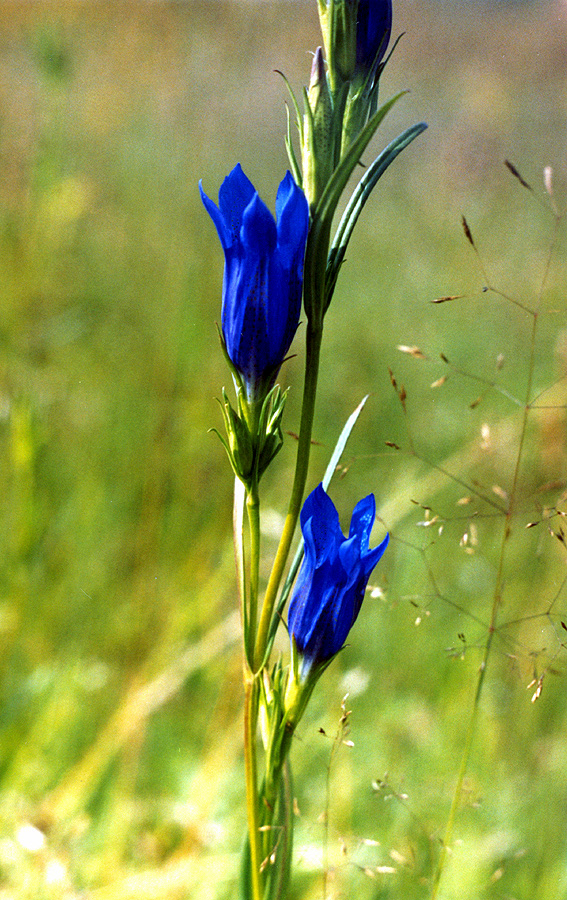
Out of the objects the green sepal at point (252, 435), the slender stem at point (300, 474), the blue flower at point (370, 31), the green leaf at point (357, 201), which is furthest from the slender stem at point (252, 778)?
the blue flower at point (370, 31)

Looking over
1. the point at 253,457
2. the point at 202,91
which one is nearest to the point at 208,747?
the point at 253,457

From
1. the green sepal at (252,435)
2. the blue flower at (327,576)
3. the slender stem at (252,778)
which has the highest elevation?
the green sepal at (252,435)

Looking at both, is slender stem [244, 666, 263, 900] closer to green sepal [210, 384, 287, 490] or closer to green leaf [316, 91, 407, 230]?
green sepal [210, 384, 287, 490]

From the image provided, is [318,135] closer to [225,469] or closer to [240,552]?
[240,552]

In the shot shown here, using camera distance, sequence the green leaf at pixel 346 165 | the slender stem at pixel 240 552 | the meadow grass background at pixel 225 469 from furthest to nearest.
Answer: the meadow grass background at pixel 225 469 < the slender stem at pixel 240 552 < the green leaf at pixel 346 165

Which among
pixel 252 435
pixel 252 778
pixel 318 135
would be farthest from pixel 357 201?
pixel 252 778

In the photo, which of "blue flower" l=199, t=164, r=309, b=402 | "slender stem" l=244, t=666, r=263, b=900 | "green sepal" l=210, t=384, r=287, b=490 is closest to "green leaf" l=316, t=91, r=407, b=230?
"blue flower" l=199, t=164, r=309, b=402

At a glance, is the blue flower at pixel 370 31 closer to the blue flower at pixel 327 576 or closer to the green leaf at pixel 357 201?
the green leaf at pixel 357 201

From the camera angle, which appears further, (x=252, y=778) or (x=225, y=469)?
(x=225, y=469)
